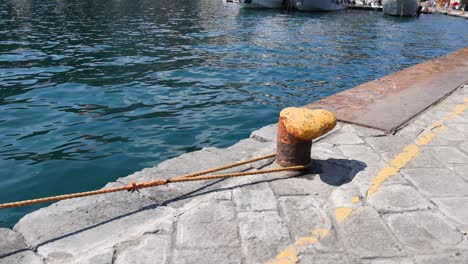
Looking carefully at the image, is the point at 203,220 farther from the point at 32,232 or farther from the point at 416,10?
the point at 416,10

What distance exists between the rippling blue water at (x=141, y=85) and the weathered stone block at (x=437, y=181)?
10.7 ft

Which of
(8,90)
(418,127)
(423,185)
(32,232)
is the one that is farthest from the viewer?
(8,90)

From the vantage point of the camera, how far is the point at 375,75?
11.8 meters

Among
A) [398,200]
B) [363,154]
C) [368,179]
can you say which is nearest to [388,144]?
[363,154]

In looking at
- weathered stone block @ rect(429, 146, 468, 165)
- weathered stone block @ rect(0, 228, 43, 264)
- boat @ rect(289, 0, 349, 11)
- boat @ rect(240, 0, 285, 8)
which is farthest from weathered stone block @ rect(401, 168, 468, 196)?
boat @ rect(240, 0, 285, 8)

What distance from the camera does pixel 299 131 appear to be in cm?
353

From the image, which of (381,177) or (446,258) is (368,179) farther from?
(446,258)

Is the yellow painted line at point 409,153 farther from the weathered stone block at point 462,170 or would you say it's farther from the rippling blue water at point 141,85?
the rippling blue water at point 141,85

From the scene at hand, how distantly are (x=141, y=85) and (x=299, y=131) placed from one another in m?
6.76

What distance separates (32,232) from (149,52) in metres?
11.6

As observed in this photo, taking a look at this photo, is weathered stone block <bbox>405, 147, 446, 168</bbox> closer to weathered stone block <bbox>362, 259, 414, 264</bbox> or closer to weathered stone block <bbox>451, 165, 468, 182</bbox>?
weathered stone block <bbox>451, 165, 468, 182</bbox>

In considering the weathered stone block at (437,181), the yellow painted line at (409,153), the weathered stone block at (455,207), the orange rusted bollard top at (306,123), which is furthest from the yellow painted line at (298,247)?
the weathered stone block at (437,181)

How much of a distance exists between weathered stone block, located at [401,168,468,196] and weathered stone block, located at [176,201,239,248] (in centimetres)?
169

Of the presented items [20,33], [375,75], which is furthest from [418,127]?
[20,33]
